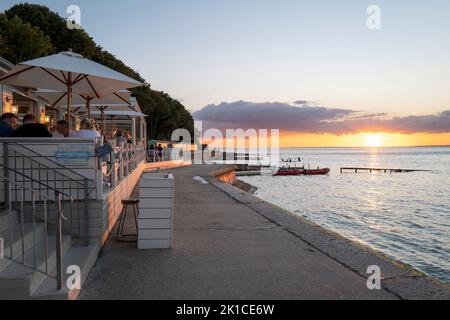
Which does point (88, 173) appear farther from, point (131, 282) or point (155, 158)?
point (155, 158)

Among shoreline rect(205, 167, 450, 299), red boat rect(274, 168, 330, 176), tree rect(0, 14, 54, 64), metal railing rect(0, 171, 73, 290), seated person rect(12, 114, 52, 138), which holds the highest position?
tree rect(0, 14, 54, 64)

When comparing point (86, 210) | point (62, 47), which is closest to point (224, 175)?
point (62, 47)

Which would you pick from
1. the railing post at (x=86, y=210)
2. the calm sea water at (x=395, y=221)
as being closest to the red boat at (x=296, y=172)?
the calm sea water at (x=395, y=221)

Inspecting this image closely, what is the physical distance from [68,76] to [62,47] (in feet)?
134

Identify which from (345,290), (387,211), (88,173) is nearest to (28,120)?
(88,173)

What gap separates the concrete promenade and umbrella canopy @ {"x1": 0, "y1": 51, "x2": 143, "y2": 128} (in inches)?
115

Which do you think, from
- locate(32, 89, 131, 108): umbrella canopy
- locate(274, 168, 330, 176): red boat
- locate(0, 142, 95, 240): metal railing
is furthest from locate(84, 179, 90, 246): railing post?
locate(274, 168, 330, 176): red boat

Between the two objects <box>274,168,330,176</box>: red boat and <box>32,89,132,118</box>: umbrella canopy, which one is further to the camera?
<box>274,168,330,176</box>: red boat

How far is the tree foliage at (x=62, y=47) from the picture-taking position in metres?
28.0

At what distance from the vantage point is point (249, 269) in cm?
562

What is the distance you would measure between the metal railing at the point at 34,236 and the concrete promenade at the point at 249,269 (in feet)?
1.76

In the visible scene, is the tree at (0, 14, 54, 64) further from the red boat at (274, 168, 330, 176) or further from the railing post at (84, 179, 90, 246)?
the red boat at (274, 168, 330, 176)

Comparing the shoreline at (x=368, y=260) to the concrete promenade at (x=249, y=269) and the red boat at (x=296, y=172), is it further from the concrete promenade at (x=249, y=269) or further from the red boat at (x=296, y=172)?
the red boat at (x=296, y=172)

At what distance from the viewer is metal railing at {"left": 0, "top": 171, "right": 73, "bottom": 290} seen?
4289mm
